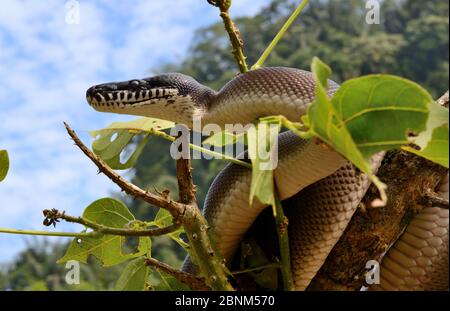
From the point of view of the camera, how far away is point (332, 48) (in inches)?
1168

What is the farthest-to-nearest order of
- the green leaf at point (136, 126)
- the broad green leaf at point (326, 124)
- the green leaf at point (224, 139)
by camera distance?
the green leaf at point (136, 126)
the green leaf at point (224, 139)
the broad green leaf at point (326, 124)

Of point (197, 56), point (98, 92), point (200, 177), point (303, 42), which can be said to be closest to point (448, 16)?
point (303, 42)

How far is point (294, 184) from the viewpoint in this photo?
39.2 inches

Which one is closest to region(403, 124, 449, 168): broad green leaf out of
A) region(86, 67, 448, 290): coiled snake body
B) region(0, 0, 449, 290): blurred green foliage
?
region(86, 67, 448, 290): coiled snake body

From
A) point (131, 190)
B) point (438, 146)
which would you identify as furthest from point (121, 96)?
point (438, 146)

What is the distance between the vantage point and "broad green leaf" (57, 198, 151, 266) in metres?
0.98

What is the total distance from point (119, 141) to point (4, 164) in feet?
0.98

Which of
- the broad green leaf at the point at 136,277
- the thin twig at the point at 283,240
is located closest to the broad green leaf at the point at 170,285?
the broad green leaf at the point at 136,277

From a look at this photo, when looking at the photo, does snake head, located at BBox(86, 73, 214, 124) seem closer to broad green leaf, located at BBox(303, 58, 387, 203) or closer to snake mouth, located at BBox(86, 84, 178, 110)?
snake mouth, located at BBox(86, 84, 178, 110)

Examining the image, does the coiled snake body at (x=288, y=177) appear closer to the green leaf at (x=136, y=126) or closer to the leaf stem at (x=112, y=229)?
the green leaf at (x=136, y=126)

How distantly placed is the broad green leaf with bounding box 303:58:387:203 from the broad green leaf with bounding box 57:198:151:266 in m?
0.46

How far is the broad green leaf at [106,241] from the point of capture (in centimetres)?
98

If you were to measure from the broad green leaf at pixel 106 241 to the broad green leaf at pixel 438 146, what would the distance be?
0.51 m

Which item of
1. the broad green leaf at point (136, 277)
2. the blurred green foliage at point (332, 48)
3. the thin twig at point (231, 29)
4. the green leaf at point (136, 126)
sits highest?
the blurred green foliage at point (332, 48)
